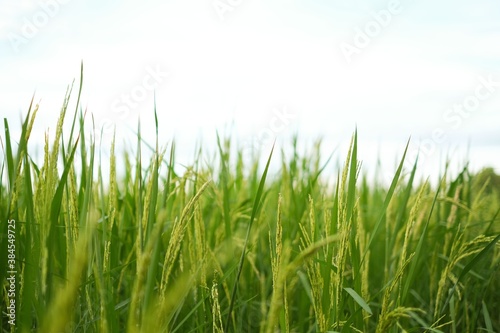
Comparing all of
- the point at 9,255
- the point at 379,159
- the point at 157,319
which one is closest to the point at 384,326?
the point at 157,319

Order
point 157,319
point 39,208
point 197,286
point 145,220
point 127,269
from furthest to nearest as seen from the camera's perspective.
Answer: point 127,269 → point 197,286 → point 39,208 → point 145,220 → point 157,319


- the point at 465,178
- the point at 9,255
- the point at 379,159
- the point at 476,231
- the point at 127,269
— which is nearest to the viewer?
the point at 9,255

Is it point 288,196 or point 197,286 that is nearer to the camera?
point 197,286

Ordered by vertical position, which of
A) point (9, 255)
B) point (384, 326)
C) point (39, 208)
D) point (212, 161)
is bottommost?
point (384, 326)

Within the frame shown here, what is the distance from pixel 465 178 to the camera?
298 centimetres

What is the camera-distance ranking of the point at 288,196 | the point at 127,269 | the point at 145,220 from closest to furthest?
the point at 145,220 → the point at 127,269 → the point at 288,196

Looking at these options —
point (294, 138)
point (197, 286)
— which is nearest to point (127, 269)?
point (197, 286)

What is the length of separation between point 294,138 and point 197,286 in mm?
1899

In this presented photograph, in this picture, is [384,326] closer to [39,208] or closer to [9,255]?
[39,208]

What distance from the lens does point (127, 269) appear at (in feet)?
6.29

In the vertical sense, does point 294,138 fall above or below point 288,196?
above

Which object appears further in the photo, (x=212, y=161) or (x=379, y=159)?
(x=379, y=159)

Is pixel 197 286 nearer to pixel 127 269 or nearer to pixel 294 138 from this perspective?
pixel 127 269

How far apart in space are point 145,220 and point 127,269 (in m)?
0.83
